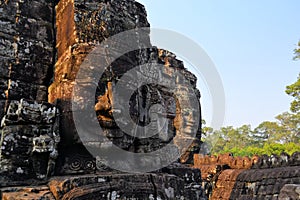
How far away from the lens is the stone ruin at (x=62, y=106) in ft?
8.91

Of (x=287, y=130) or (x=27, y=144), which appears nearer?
(x=27, y=144)

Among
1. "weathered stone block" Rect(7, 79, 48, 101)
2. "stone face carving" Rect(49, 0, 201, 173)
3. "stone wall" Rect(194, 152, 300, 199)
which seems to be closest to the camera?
"stone face carving" Rect(49, 0, 201, 173)

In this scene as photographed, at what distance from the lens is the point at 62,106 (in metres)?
3.13

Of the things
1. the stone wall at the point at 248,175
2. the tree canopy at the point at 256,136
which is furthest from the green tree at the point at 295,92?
the stone wall at the point at 248,175

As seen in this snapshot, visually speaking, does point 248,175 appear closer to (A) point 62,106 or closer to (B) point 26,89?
(A) point 62,106

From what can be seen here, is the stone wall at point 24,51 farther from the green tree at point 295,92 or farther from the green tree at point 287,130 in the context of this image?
the green tree at point 287,130

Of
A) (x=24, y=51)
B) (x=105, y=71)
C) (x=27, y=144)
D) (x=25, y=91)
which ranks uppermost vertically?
(x=24, y=51)

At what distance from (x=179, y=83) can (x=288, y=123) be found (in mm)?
33390

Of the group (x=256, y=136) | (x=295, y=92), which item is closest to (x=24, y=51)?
(x=295, y=92)

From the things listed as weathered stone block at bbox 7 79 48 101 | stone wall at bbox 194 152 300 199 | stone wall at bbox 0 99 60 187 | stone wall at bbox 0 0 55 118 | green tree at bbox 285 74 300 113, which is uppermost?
green tree at bbox 285 74 300 113

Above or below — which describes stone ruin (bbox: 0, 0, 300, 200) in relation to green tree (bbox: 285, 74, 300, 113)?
below

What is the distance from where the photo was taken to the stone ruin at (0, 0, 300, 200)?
2717 millimetres

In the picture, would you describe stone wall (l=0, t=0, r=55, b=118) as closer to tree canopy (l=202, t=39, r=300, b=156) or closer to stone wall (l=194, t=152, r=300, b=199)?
stone wall (l=194, t=152, r=300, b=199)

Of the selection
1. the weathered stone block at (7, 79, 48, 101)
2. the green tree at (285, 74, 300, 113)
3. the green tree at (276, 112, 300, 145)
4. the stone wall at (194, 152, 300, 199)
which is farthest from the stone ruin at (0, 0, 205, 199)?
the green tree at (276, 112, 300, 145)
